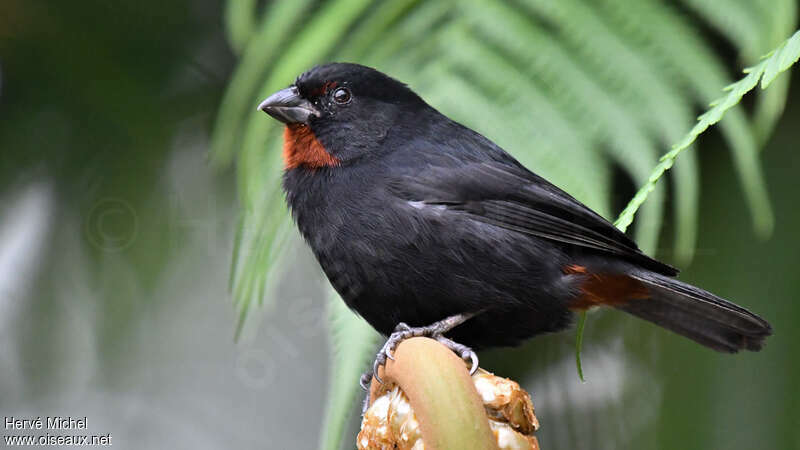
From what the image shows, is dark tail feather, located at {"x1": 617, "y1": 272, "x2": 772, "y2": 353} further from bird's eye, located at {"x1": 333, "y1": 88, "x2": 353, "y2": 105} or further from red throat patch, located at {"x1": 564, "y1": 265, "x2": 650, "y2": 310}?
bird's eye, located at {"x1": 333, "y1": 88, "x2": 353, "y2": 105}

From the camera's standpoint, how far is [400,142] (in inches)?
54.5

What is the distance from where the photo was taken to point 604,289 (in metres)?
1.31

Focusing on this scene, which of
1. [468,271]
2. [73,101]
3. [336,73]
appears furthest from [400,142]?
[73,101]

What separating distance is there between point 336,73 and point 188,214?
3.28 feet

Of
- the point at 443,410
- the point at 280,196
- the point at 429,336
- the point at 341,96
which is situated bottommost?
the point at 443,410

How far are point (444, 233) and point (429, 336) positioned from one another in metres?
0.15

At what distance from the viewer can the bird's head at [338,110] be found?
136 cm

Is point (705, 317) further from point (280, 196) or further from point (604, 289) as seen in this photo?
point (280, 196)

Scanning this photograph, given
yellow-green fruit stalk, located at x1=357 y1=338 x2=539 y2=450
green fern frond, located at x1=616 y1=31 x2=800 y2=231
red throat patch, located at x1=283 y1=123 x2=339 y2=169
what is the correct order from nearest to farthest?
1. green fern frond, located at x1=616 y1=31 x2=800 y2=231
2. yellow-green fruit stalk, located at x1=357 y1=338 x2=539 y2=450
3. red throat patch, located at x1=283 y1=123 x2=339 y2=169

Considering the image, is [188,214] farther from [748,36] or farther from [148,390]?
[748,36]

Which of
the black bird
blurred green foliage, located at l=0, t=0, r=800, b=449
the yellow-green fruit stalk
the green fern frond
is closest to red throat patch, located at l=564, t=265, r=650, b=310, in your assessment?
the black bird

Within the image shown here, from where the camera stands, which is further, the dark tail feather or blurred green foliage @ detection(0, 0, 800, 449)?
blurred green foliage @ detection(0, 0, 800, 449)

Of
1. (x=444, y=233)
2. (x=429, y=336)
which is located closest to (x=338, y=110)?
(x=444, y=233)

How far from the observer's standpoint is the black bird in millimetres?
1202
